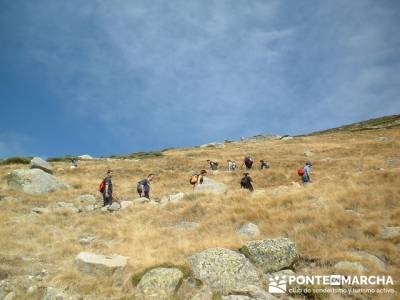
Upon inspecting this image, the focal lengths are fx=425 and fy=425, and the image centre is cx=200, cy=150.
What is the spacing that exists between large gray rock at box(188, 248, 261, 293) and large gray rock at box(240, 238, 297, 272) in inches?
17.3

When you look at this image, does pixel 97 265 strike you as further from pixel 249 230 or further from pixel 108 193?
pixel 108 193

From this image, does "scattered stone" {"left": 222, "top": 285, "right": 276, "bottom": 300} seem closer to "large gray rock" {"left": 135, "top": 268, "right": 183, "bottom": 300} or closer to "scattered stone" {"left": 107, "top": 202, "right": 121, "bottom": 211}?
"large gray rock" {"left": 135, "top": 268, "right": 183, "bottom": 300}

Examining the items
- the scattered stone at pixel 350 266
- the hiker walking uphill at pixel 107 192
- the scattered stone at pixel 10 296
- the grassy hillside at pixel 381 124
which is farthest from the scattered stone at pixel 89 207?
the grassy hillside at pixel 381 124

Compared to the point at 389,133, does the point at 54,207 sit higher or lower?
lower

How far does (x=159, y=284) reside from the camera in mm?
12289

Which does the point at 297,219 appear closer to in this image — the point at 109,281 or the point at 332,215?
the point at 332,215

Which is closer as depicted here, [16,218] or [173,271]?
[173,271]

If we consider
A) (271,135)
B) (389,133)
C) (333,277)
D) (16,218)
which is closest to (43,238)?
(16,218)

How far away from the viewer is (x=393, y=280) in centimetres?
1218

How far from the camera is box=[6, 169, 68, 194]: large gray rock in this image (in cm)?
3009

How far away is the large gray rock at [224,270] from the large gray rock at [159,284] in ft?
2.36

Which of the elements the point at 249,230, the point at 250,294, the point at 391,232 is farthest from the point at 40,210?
the point at 391,232

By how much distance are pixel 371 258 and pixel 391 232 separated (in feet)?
7.85

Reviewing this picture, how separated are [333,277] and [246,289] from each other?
2.71 meters
